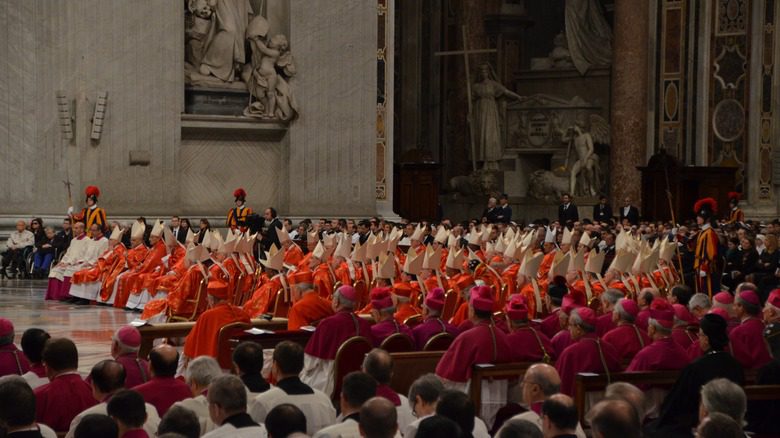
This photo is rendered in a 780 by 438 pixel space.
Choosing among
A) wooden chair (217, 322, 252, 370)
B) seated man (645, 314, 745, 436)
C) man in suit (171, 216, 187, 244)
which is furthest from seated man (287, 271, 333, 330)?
man in suit (171, 216, 187, 244)

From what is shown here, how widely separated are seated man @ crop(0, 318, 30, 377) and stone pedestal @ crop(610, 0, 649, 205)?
2283cm

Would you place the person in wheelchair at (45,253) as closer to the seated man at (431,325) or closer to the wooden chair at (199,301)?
the wooden chair at (199,301)

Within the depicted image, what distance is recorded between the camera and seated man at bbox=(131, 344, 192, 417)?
7.25 m

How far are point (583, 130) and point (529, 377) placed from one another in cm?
2492

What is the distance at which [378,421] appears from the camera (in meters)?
5.61

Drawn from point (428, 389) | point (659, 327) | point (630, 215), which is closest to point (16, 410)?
point (428, 389)

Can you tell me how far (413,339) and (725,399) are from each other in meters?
4.21

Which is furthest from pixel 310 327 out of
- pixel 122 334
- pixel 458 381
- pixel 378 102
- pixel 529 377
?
pixel 378 102

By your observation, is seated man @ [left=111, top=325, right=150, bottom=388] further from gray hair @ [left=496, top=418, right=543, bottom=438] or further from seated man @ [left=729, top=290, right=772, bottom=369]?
seated man @ [left=729, top=290, right=772, bottom=369]

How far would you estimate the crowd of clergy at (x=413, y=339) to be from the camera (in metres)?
6.27

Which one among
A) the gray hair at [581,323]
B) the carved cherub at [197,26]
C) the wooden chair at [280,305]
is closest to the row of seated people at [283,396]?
the gray hair at [581,323]

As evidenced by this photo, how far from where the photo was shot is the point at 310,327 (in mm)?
11586

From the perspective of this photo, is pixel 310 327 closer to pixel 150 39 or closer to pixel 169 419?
pixel 169 419

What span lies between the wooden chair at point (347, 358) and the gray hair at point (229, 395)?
3170mm
